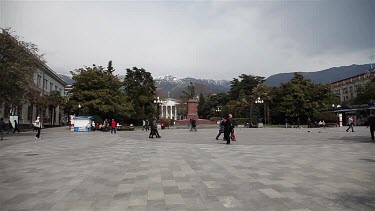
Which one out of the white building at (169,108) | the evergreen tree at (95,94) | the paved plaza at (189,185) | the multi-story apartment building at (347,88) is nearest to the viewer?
the paved plaza at (189,185)

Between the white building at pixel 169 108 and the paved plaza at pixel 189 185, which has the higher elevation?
the white building at pixel 169 108

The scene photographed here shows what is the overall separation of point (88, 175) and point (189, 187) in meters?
3.31

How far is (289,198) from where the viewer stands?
580cm

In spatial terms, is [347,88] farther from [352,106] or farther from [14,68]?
[14,68]

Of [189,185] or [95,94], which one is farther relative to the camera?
[95,94]

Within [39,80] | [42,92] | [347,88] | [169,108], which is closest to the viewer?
[39,80]

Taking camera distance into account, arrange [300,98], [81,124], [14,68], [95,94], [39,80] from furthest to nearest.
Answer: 1. [300,98]
2. [39,80]
3. [95,94]
4. [81,124]
5. [14,68]

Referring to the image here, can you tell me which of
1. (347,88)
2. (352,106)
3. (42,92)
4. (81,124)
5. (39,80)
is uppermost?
(347,88)

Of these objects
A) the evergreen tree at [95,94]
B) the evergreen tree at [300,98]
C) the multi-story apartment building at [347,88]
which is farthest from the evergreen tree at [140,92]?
the multi-story apartment building at [347,88]

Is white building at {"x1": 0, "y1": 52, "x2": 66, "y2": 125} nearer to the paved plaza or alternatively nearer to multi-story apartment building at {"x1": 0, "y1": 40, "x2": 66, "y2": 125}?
multi-story apartment building at {"x1": 0, "y1": 40, "x2": 66, "y2": 125}

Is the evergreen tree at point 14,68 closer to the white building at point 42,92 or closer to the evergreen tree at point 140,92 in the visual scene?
the white building at point 42,92

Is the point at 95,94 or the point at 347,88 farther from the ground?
the point at 347,88

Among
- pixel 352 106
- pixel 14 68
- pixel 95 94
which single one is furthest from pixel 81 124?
pixel 352 106

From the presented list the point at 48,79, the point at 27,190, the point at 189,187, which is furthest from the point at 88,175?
the point at 48,79
